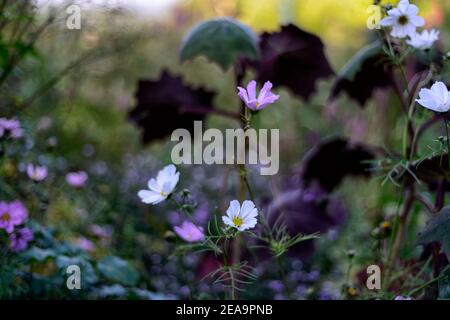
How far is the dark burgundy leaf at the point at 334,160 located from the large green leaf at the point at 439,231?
49cm

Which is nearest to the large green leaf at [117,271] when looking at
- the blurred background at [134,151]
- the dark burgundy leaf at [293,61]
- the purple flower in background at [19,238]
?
the blurred background at [134,151]

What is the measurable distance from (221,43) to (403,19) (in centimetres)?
37

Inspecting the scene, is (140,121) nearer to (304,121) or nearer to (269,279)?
(269,279)

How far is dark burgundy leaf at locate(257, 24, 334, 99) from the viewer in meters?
1.37

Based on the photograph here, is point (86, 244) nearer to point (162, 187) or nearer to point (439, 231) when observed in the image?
point (162, 187)

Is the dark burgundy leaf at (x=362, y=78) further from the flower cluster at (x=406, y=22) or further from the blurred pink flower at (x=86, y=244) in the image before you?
the blurred pink flower at (x=86, y=244)

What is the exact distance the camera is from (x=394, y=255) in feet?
3.73

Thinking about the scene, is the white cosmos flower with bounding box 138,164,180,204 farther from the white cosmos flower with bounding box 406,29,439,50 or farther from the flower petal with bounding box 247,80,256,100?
the white cosmos flower with bounding box 406,29,439,50

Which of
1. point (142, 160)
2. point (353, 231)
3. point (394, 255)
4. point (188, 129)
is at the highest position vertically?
point (142, 160)

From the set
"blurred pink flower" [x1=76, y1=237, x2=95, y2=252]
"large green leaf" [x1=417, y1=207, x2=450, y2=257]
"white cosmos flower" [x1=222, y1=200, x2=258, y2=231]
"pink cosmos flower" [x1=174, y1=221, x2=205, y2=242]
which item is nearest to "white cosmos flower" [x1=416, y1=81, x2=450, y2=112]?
"large green leaf" [x1=417, y1=207, x2=450, y2=257]

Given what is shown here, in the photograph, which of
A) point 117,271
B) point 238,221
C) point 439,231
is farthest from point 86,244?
point 439,231
